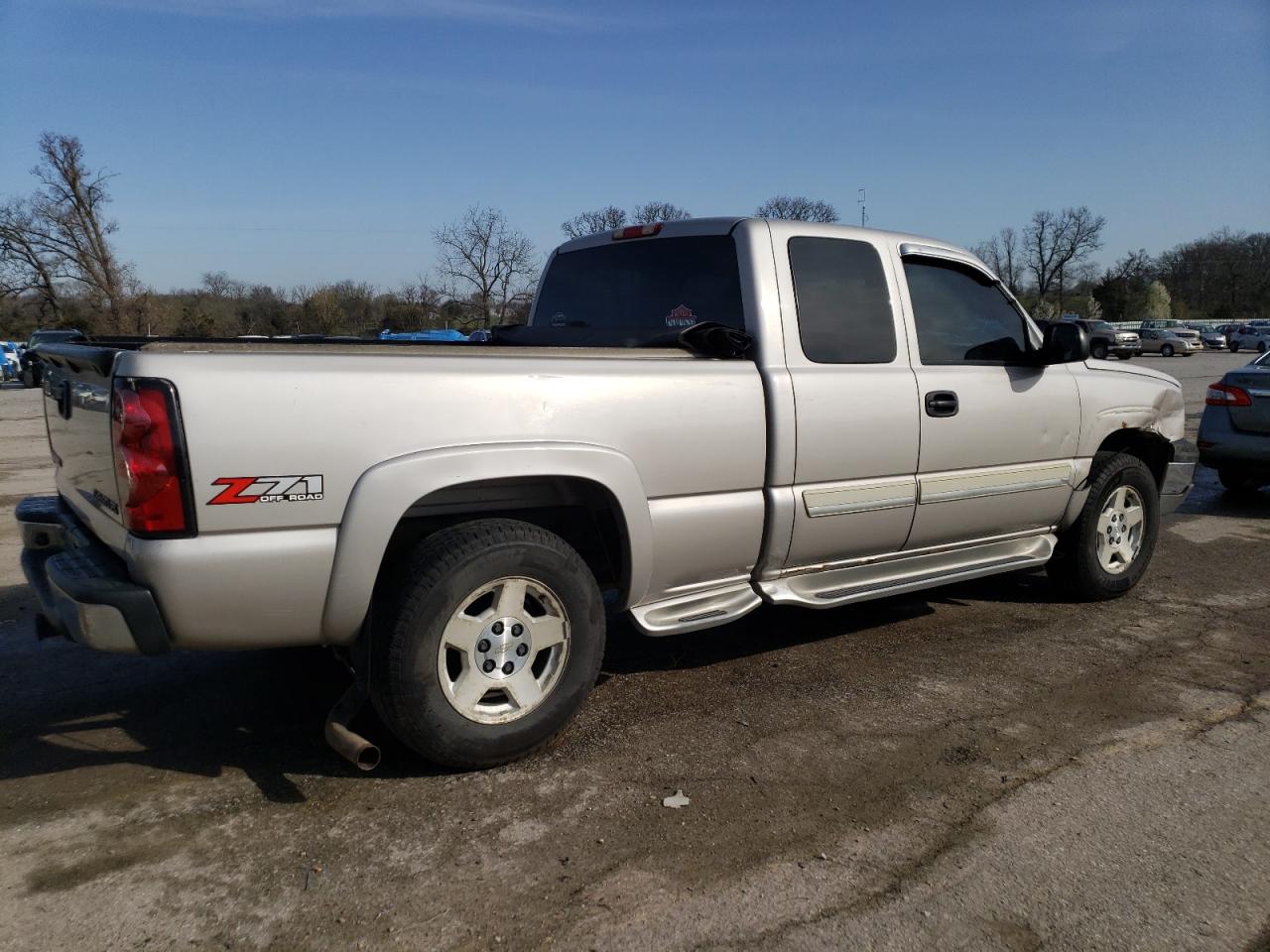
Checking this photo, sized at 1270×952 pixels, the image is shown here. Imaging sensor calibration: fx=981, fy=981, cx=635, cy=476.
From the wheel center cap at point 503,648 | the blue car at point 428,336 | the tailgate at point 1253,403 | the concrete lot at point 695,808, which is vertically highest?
the blue car at point 428,336

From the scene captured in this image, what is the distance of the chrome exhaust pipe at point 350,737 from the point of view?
3148 millimetres

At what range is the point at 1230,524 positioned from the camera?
8.22 meters

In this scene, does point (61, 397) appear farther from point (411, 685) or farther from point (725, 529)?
point (725, 529)

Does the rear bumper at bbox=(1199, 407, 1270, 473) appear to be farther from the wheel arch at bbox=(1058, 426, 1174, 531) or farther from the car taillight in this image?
the car taillight

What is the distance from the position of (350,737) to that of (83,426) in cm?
139

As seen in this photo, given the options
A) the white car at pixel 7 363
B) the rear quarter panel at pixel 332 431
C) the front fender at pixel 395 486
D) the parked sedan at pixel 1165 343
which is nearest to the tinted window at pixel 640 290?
the rear quarter panel at pixel 332 431

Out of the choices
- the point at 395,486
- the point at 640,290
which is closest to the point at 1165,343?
the point at 640,290

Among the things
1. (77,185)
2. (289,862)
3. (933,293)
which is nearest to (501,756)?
(289,862)

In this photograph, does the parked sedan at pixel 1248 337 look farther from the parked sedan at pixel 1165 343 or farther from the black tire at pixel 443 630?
the black tire at pixel 443 630

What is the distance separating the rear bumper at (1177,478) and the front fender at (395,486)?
164 inches

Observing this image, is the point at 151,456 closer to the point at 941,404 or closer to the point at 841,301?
the point at 841,301

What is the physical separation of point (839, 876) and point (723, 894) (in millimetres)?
357

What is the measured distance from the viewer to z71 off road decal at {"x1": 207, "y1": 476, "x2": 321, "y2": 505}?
113 inches

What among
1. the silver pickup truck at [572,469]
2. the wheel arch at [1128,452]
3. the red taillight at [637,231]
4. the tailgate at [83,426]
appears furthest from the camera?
the wheel arch at [1128,452]
